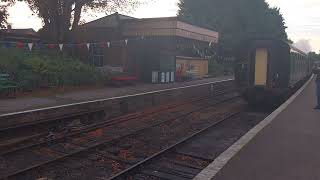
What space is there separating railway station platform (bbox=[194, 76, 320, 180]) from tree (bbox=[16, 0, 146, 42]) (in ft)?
59.0

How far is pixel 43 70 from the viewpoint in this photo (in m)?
20.7

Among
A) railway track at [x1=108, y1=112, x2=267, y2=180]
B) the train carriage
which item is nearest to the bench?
railway track at [x1=108, y1=112, x2=267, y2=180]

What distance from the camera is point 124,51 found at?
29641 mm

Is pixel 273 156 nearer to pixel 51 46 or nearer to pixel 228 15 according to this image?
pixel 51 46

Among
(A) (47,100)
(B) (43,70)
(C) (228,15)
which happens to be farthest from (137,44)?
(C) (228,15)

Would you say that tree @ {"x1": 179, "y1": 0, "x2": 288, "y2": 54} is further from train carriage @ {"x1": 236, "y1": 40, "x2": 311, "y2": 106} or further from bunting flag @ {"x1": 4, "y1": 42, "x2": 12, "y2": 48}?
bunting flag @ {"x1": 4, "y1": 42, "x2": 12, "y2": 48}

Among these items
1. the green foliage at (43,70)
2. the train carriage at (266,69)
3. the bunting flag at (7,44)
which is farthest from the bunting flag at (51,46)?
the train carriage at (266,69)

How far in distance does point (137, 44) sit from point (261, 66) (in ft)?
41.7

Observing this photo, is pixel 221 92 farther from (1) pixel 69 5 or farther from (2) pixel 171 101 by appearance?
(1) pixel 69 5

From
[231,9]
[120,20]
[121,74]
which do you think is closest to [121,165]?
[121,74]

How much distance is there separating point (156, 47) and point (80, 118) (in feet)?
48.9

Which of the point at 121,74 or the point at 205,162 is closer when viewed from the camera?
the point at 205,162

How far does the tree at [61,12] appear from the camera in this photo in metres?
26.2

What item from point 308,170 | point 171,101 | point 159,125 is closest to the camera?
point 308,170
